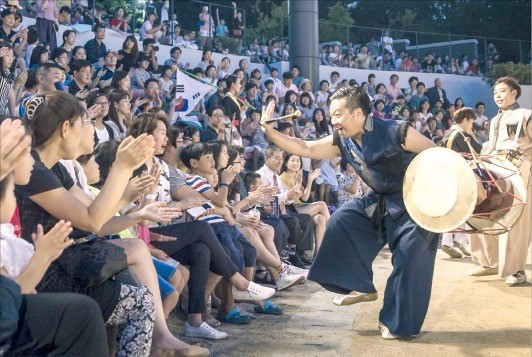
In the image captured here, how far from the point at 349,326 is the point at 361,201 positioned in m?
0.91

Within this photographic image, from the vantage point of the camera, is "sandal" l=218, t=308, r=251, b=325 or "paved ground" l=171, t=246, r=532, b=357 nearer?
"paved ground" l=171, t=246, r=532, b=357

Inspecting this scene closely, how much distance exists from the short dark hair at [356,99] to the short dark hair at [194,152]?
1.22m

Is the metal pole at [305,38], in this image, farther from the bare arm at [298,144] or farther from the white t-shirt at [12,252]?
the white t-shirt at [12,252]

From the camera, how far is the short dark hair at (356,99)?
519cm

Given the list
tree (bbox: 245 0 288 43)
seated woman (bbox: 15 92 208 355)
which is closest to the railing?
tree (bbox: 245 0 288 43)

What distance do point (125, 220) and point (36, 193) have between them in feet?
2.15

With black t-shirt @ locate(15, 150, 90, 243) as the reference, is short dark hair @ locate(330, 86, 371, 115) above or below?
above

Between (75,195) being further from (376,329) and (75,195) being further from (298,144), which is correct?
(376,329)

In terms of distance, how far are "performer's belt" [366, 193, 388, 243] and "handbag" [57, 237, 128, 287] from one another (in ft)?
7.46

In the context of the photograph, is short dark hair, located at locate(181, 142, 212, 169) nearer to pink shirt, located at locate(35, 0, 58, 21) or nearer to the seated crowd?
the seated crowd

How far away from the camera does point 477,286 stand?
6.71m

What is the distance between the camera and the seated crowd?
8.93 feet

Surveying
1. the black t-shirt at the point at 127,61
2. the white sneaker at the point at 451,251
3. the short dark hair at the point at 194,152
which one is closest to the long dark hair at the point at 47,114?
the short dark hair at the point at 194,152

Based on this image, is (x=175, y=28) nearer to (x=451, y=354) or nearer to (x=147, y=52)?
(x=147, y=52)
